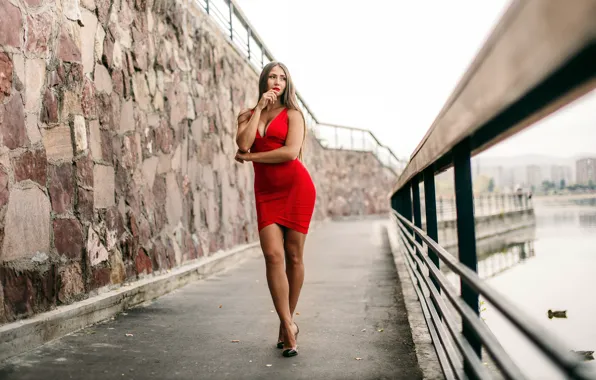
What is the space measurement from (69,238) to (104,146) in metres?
0.88

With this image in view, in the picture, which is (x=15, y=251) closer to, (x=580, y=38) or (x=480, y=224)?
(x=580, y=38)

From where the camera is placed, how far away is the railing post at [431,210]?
354 cm

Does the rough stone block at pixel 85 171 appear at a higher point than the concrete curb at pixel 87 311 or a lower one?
higher

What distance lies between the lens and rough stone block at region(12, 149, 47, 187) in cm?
347

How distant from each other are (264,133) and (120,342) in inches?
58.2

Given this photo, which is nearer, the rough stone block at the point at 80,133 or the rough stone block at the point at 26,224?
the rough stone block at the point at 26,224

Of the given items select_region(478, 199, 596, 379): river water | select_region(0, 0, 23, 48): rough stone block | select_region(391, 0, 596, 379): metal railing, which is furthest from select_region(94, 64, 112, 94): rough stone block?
select_region(478, 199, 596, 379): river water

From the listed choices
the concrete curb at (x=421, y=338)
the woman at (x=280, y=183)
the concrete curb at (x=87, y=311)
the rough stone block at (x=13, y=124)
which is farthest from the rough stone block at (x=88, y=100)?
the concrete curb at (x=421, y=338)

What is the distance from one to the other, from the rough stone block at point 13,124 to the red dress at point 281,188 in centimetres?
136

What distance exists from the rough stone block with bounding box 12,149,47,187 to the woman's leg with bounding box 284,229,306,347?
5.15ft

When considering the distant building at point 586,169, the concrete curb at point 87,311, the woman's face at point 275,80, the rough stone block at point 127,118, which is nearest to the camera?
the distant building at point 586,169

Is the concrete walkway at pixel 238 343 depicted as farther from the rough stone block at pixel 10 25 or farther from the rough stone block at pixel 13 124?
the rough stone block at pixel 10 25

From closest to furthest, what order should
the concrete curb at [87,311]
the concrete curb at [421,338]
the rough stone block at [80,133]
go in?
the concrete curb at [421,338], the concrete curb at [87,311], the rough stone block at [80,133]

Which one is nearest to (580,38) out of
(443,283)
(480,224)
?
(443,283)
